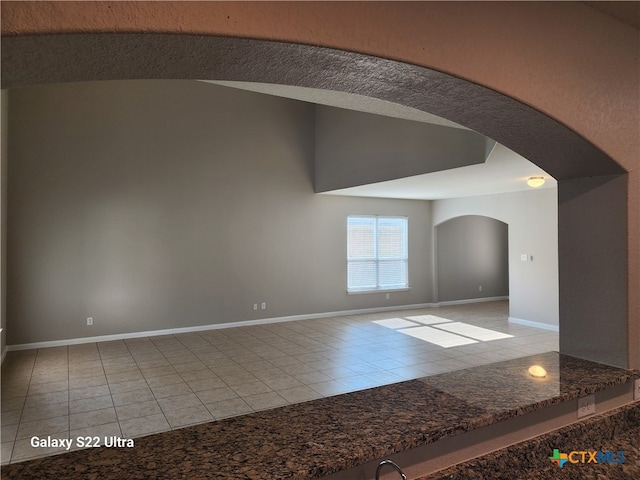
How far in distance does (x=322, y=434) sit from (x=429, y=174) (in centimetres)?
500

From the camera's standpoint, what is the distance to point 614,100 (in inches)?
68.8

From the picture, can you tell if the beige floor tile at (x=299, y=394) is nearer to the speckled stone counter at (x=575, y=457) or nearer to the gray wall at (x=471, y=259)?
the speckled stone counter at (x=575, y=457)

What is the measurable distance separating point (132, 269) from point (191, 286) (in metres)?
1.02

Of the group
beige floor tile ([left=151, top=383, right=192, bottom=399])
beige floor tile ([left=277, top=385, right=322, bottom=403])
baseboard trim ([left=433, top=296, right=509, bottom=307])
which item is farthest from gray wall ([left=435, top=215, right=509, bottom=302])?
beige floor tile ([left=151, top=383, right=192, bottom=399])

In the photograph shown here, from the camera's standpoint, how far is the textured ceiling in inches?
95.3

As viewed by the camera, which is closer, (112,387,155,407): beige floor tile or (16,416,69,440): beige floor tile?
(16,416,69,440): beige floor tile

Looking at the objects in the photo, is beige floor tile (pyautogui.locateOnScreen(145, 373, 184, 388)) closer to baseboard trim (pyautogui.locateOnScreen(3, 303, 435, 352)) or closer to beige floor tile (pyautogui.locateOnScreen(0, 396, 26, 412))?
beige floor tile (pyautogui.locateOnScreen(0, 396, 26, 412))

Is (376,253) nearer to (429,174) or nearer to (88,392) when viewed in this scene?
(429,174)

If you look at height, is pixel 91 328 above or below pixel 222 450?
below

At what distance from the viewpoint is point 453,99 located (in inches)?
56.0

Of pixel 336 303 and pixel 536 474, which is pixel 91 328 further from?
pixel 536 474

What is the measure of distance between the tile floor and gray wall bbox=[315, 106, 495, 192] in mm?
2641

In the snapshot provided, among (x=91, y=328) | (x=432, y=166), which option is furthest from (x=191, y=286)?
(x=432, y=166)

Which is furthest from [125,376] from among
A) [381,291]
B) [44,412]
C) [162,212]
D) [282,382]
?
[381,291]
